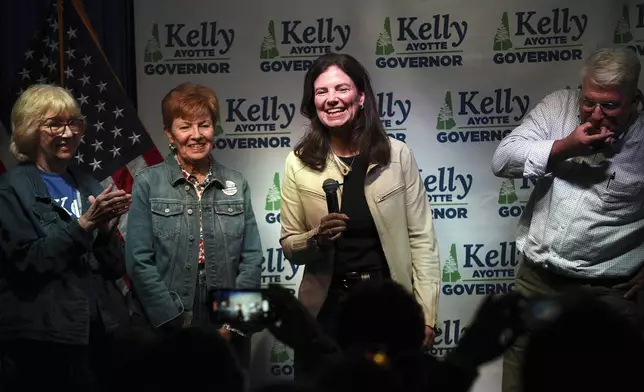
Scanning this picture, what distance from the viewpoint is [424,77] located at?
13.0 feet

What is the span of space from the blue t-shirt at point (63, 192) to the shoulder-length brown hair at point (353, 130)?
0.79 metres

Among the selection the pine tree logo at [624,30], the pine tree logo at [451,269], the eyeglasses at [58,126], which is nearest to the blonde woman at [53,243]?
the eyeglasses at [58,126]

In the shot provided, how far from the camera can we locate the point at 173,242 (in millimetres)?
3211

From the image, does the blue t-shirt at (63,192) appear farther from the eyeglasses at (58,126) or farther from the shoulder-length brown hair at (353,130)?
the shoulder-length brown hair at (353,130)

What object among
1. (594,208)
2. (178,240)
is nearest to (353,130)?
(178,240)

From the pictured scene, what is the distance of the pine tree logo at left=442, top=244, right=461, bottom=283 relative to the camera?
3.99 meters

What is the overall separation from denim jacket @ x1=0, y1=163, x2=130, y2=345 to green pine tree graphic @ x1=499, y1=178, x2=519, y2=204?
1.79m

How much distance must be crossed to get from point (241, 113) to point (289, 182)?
3.14ft

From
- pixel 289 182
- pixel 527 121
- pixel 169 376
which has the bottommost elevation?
pixel 169 376

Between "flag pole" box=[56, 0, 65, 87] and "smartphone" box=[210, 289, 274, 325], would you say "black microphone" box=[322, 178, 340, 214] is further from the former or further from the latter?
"flag pole" box=[56, 0, 65, 87]

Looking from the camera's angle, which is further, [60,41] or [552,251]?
[60,41]

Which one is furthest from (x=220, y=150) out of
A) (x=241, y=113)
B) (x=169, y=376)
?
(x=169, y=376)

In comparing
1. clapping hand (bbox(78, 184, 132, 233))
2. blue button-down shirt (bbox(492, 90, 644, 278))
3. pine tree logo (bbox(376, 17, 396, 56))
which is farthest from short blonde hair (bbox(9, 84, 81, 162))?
blue button-down shirt (bbox(492, 90, 644, 278))

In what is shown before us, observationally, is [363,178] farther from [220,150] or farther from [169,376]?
[169,376]
